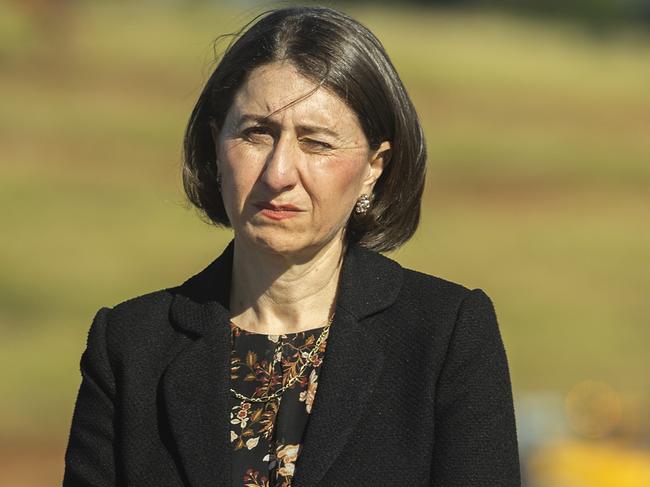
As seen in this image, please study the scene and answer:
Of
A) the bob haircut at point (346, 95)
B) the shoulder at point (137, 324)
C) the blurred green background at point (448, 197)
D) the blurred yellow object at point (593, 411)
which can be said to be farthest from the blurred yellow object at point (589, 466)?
the shoulder at point (137, 324)

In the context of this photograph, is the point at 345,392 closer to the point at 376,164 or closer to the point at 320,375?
the point at 320,375

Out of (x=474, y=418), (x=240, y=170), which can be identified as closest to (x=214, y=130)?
(x=240, y=170)

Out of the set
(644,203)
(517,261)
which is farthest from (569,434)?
(644,203)

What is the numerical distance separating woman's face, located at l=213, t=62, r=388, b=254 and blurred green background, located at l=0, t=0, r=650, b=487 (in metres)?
6.74

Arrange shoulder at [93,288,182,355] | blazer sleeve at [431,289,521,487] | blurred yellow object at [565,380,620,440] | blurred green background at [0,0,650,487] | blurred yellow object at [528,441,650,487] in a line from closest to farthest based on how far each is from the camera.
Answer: blazer sleeve at [431,289,521,487], shoulder at [93,288,182,355], blurred yellow object at [528,441,650,487], blurred yellow object at [565,380,620,440], blurred green background at [0,0,650,487]

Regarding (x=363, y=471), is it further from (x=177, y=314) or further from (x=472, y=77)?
(x=472, y=77)

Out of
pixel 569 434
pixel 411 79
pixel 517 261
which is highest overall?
pixel 411 79

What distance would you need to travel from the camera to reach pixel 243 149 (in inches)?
99.6

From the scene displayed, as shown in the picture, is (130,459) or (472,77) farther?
(472,77)

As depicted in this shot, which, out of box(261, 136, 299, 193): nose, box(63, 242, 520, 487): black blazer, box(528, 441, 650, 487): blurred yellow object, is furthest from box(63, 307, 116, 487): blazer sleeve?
box(528, 441, 650, 487): blurred yellow object

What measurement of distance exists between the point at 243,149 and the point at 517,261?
18.7 meters

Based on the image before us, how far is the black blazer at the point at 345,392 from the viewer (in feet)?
8.15

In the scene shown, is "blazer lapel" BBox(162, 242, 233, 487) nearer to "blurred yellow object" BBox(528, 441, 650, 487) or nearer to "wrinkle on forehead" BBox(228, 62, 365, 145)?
"wrinkle on forehead" BBox(228, 62, 365, 145)

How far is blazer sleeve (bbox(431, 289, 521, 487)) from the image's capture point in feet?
8.07
